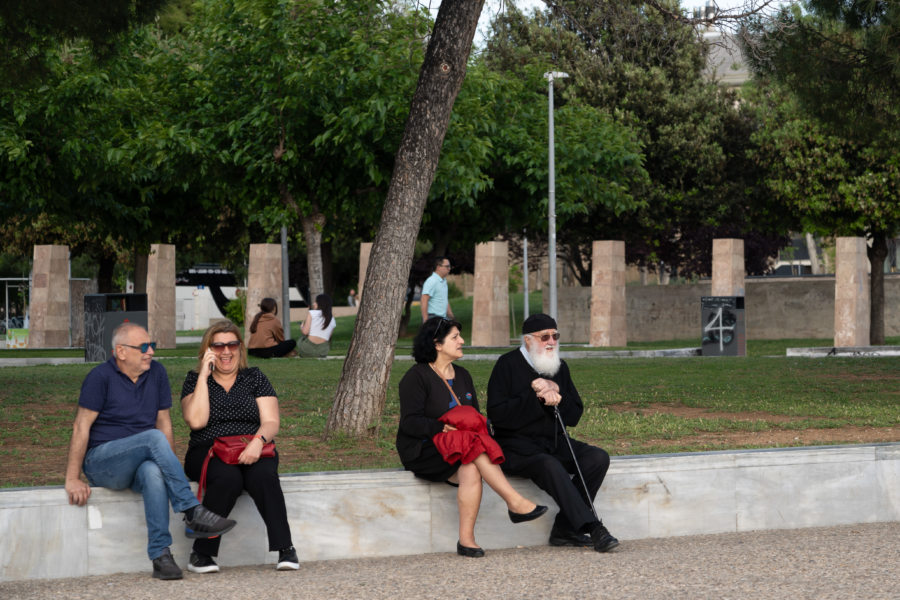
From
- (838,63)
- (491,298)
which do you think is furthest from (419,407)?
(491,298)

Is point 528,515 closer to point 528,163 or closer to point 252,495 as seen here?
point 252,495

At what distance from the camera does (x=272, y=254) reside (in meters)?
28.0

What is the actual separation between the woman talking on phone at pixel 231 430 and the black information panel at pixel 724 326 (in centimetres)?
1878

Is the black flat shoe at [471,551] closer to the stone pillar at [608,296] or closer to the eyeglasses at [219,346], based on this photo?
the eyeglasses at [219,346]

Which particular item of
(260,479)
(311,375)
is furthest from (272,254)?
(260,479)

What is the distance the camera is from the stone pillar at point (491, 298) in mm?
30844

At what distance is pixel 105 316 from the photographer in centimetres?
2064

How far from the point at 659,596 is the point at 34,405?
873 centimetres

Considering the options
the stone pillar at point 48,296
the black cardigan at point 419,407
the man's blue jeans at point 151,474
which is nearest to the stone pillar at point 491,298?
the stone pillar at point 48,296

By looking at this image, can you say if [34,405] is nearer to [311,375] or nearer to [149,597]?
[311,375]

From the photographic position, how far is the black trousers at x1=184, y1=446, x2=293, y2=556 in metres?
6.28

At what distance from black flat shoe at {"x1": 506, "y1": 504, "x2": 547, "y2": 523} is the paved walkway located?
0.70 ft

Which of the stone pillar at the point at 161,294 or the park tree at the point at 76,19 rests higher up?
the park tree at the point at 76,19

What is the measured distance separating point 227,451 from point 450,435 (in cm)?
119
